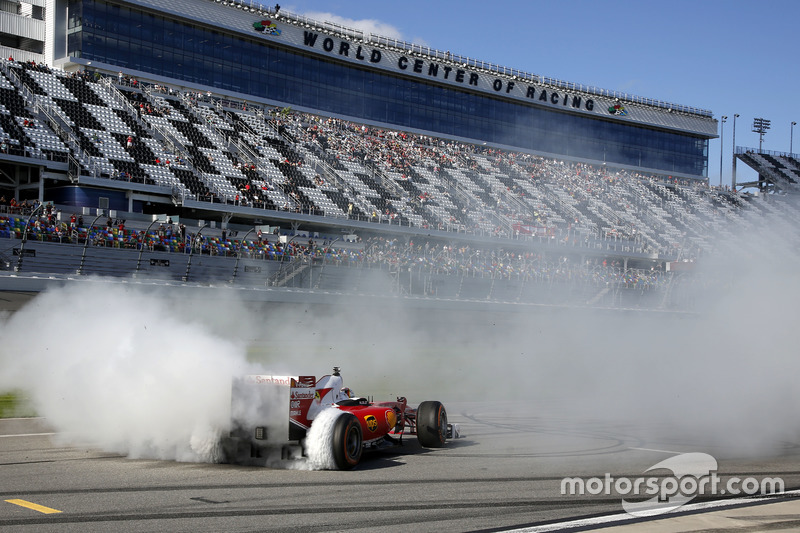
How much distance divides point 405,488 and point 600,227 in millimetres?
41433

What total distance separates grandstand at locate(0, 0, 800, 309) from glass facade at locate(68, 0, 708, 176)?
0.51m

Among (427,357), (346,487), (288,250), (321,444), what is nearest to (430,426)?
(321,444)

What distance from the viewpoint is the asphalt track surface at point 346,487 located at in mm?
7148

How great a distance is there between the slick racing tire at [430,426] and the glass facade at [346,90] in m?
34.9

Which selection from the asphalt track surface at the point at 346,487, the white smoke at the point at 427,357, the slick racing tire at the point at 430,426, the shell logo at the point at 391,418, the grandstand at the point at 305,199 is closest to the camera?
the asphalt track surface at the point at 346,487

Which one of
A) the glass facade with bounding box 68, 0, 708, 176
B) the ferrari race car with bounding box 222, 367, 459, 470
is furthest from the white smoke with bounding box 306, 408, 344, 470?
the glass facade with bounding box 68, 0, 708, 176

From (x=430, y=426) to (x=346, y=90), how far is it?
41.8 metres

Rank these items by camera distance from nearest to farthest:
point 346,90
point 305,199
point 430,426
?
point 430,426
point 305,199
point 346,90

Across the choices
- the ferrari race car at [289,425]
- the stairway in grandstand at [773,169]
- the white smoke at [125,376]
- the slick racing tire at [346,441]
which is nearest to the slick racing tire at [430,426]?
the ferrari race car at [289,425]

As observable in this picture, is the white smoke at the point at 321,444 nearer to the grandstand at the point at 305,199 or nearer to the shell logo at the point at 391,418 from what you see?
the shell logo at the point at 391,418

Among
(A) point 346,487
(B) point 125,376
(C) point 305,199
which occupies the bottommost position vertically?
(A) point 346,487

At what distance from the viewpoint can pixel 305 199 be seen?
3916 cm

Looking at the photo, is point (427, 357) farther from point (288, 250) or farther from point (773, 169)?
point (773, 169)

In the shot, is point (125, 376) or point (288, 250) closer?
point (125, 376)
